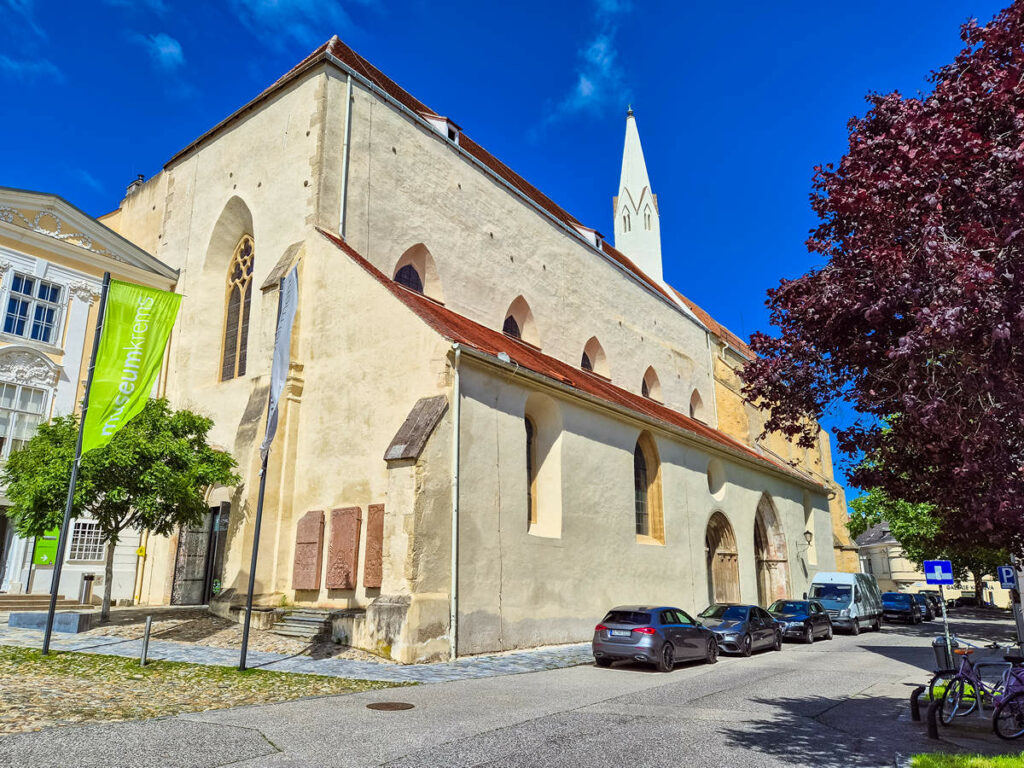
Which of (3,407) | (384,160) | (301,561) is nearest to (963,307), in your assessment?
(301,561)

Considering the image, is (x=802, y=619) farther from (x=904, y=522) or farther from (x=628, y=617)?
(x=904, y=522)

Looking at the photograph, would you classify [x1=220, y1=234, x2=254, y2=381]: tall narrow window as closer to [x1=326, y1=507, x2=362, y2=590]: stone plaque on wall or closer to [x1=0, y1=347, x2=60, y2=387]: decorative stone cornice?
[x1=0, y1=347, x2=60, y2=387]: decorative stone cornice

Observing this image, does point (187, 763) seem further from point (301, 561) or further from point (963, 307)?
point (301, 561)

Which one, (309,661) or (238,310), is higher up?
(238,310)

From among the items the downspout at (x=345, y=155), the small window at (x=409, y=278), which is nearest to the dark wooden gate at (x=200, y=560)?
the small window at (x=409, y=278)

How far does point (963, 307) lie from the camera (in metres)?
5.75

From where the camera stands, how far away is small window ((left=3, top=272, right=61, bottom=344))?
19.8 m

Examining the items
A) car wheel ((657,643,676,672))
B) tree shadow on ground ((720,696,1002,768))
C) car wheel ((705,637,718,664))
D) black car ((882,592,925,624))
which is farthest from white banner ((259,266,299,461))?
black car ((882,592,925,624))

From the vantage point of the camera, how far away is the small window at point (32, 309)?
64.8 ft

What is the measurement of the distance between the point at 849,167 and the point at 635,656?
9.58 m

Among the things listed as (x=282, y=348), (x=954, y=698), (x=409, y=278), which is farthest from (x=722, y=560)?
(x=282, y=348)

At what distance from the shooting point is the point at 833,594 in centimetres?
2755

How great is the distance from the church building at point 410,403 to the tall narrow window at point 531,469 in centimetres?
5

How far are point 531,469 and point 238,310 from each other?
10.1m
